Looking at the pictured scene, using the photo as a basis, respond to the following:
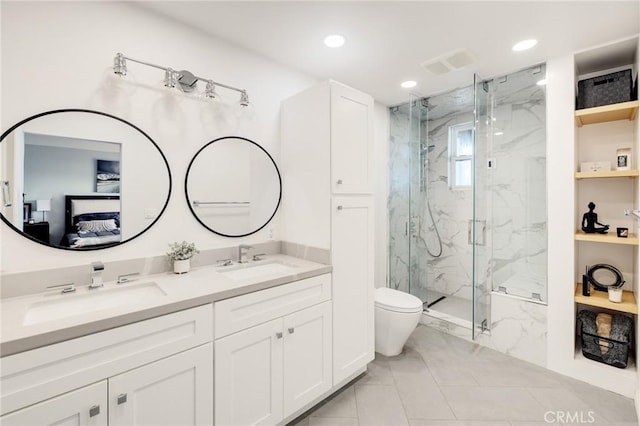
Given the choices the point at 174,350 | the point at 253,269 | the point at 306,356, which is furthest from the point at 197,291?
the point at 306,356

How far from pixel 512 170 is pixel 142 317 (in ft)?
10.8

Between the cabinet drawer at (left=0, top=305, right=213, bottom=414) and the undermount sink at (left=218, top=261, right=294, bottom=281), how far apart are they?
1.78 ft

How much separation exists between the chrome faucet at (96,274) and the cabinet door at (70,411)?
1.86ft

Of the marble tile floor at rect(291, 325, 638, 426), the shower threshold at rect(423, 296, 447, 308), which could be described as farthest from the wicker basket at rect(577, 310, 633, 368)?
the shower threshold at rect(423, 296, 447, 308)

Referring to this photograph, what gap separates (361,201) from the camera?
7.13 ft

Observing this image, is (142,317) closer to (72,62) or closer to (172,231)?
(172,231)

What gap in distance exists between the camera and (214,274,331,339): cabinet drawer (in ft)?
4.68

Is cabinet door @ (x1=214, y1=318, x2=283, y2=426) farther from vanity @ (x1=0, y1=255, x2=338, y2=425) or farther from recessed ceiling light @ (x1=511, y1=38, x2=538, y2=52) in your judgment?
recessed ceiling light @ (x1=511, y1=38, x2=538, y2=52)

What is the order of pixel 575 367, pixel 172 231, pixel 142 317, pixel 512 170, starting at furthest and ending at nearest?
pixel 512 170 → pixel 575 367 → pixel 172 231 → pixel 142 317

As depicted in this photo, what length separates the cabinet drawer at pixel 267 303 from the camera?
56.2 inches

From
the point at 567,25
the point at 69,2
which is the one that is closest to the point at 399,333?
the point at 567,25

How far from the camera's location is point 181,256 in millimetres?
1742

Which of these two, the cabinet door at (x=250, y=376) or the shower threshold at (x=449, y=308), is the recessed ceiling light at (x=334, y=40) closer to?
the cabinet door at (x=250, y=376)

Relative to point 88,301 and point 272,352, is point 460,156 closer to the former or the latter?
point 272,352
